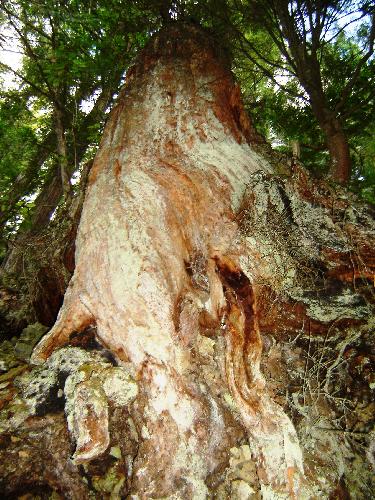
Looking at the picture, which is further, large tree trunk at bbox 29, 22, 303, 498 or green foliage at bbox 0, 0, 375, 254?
green foliage at bbox 0, 0, 375, 254

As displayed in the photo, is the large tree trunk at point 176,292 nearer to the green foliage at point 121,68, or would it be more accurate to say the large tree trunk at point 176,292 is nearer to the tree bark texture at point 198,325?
the tree bark texture at point 198,325

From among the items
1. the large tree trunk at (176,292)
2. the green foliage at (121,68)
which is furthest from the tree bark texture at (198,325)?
the green foliage at (121,68)

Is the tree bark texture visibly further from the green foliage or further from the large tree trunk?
the green foliage

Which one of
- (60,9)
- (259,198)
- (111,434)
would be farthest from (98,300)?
(60,9)

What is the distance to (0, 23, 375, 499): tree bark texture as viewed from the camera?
4.86 feet

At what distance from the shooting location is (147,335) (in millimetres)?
1714

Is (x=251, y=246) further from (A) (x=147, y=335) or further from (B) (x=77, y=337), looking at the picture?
(B) (x=77, y=337)

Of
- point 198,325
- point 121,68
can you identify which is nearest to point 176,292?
point 198,325

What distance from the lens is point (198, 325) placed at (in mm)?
1836

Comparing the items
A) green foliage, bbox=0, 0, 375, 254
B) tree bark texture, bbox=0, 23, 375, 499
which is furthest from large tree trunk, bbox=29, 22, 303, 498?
green foliage, bbox=0, 0, 375, 254

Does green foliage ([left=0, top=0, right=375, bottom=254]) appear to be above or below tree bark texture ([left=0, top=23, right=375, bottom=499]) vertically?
above

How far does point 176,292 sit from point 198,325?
8.9 inches

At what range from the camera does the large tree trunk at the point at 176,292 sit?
1498 mm

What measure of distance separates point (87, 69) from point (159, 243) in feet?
8.61
